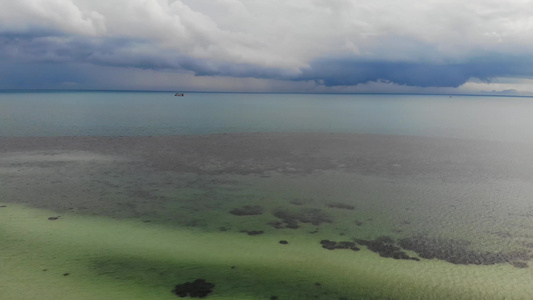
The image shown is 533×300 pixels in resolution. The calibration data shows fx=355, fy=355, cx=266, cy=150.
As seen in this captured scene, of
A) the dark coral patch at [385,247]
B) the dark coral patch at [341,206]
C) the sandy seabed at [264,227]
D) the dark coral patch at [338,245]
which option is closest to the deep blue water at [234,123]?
the sandy seabed at [264,227]

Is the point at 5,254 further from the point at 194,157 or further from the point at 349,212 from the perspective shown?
the point at 194,157

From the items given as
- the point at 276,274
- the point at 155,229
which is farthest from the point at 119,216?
the point at 276,274

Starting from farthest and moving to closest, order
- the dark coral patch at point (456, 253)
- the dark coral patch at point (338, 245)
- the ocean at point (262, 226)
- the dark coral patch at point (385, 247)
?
the dark coral patch at point (338, 245)
the dark coral patch at point (385, 247)
the dark coral patch at point (456, 253)
the ocean at point (262, 226)

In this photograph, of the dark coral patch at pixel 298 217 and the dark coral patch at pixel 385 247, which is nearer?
the dark coral patch at pixel 385 247

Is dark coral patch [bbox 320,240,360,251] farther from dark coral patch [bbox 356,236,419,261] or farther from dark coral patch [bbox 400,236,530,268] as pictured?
dark coral patch [bbox 400,236,530,268]

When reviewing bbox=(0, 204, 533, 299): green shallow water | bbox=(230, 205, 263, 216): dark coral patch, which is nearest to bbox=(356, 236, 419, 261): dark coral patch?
bbox=(0, 204, 533, 299): green shallow water

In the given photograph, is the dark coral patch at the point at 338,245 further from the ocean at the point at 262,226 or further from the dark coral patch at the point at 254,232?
the dark coral patch at the point at 254,232
